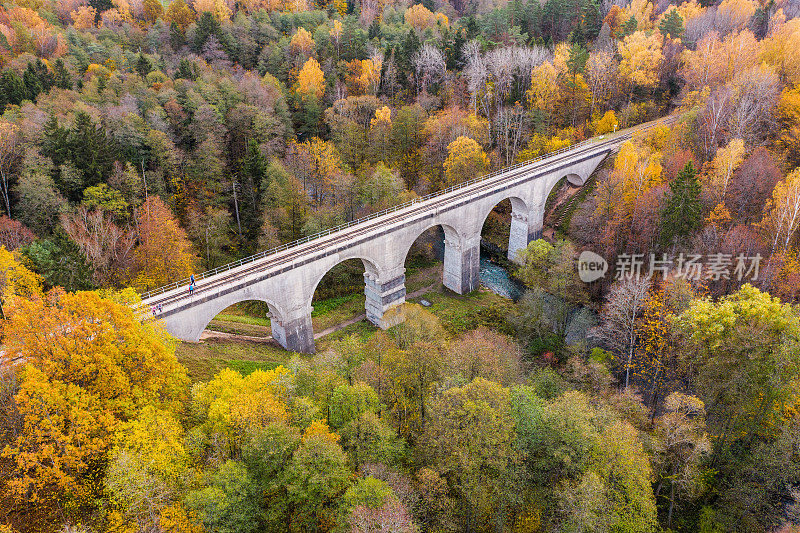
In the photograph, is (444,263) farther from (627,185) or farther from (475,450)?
(475,450)

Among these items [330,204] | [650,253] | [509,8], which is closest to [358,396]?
[650,253]

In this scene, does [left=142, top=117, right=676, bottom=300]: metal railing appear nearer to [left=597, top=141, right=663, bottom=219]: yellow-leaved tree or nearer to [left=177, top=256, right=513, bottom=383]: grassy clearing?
[left=177, top=256, right=513, bottom=383]: grassy clearing

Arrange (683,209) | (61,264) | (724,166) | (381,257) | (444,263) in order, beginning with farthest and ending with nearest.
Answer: (444,263)
(381,257)
(724,166)
(683,209)
(61,264)

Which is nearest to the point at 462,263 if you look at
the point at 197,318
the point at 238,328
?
the point at 238,328

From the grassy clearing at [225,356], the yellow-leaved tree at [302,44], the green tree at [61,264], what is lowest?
the grassy clearing at [225,356]

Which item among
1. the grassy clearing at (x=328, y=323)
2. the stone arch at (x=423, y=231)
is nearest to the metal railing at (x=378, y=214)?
the stone arch at (x=423, y=231)

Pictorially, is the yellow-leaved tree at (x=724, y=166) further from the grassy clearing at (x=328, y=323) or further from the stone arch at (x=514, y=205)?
the grassy clearing at (x=328, y=323)

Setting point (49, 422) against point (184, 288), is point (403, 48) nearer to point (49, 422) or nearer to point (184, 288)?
point (184, 288)
